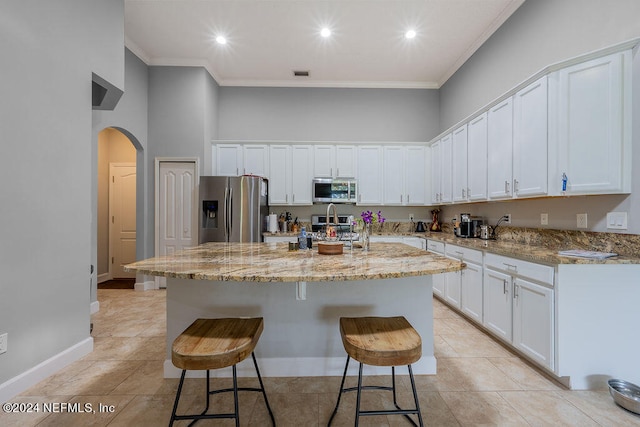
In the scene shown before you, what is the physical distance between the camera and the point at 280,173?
4.66 metres

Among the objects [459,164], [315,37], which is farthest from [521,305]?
[315,37]

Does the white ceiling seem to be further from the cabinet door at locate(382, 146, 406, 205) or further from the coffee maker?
the coffee maker

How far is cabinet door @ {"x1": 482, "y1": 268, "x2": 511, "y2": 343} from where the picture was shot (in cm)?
238

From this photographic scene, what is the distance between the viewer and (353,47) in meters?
3.88

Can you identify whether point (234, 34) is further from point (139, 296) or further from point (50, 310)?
point (139, 296)

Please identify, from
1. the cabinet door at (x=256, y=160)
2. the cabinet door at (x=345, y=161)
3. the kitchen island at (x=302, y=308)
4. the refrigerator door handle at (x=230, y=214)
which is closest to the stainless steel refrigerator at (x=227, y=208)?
the refrigerator door handle at (x=230, y=214)

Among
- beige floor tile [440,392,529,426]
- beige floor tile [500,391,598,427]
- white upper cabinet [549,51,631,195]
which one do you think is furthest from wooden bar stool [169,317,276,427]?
white upper cabinet [549,51,631,195]

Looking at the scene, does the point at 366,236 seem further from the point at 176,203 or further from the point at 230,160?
the point at 176,203

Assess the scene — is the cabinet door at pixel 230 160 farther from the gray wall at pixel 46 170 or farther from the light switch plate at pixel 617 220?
the light switch plate at pixel 617 220

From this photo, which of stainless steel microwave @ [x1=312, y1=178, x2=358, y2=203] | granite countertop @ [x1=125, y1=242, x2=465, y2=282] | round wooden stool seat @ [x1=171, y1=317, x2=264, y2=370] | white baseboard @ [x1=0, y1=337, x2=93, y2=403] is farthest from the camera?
stainless steel microwave @ [x1=312, y1=178, x2=358, y2=203]

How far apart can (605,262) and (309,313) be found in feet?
6.60

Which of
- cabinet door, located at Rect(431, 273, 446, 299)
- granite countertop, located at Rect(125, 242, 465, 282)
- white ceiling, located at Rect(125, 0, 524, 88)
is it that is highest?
white ceiling, located at Rect(125, 0, 524, 88)

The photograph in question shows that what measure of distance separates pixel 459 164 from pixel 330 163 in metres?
→ 1.95

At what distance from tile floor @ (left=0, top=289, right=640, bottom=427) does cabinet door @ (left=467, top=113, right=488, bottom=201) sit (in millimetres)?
1719
